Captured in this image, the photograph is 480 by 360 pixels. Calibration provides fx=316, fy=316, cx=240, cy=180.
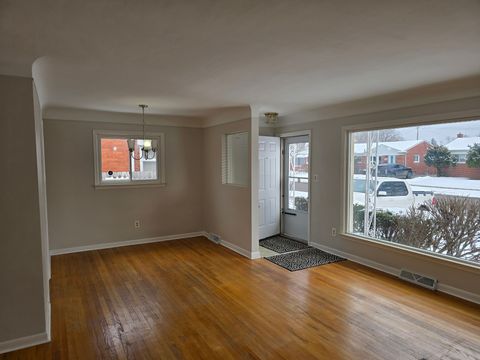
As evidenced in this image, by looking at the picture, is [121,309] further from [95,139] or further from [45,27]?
[95,139]

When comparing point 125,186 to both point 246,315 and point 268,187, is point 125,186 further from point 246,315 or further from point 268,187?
point 246,315

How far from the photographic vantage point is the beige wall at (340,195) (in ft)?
11.4

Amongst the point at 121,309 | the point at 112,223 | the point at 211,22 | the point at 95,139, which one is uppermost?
the point at 211,22

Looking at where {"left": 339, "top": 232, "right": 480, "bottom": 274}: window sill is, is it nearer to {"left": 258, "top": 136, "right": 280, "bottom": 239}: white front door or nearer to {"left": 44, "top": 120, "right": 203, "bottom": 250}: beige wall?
{"left": 258, "top": 136, "right": 280, "bottom": 239}: white front door

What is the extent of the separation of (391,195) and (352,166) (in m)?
0.70

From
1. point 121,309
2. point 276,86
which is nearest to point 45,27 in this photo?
point 276,86

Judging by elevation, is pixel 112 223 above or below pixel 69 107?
below

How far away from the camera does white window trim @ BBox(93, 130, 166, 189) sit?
17.4 ft

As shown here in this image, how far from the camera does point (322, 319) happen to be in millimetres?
3008

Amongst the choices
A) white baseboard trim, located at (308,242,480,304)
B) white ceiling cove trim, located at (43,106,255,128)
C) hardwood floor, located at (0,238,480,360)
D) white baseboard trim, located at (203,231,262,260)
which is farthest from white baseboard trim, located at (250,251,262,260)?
white ceiling cove trim, located at (43,106,255,128)

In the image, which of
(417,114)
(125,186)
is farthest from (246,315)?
(125,186)

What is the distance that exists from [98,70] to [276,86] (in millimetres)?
1756

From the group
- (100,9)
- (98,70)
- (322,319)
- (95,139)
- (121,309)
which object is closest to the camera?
(100,9)

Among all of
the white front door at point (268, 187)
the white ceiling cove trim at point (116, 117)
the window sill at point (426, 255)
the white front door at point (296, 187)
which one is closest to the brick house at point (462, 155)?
the window sill at point (426, 255)
